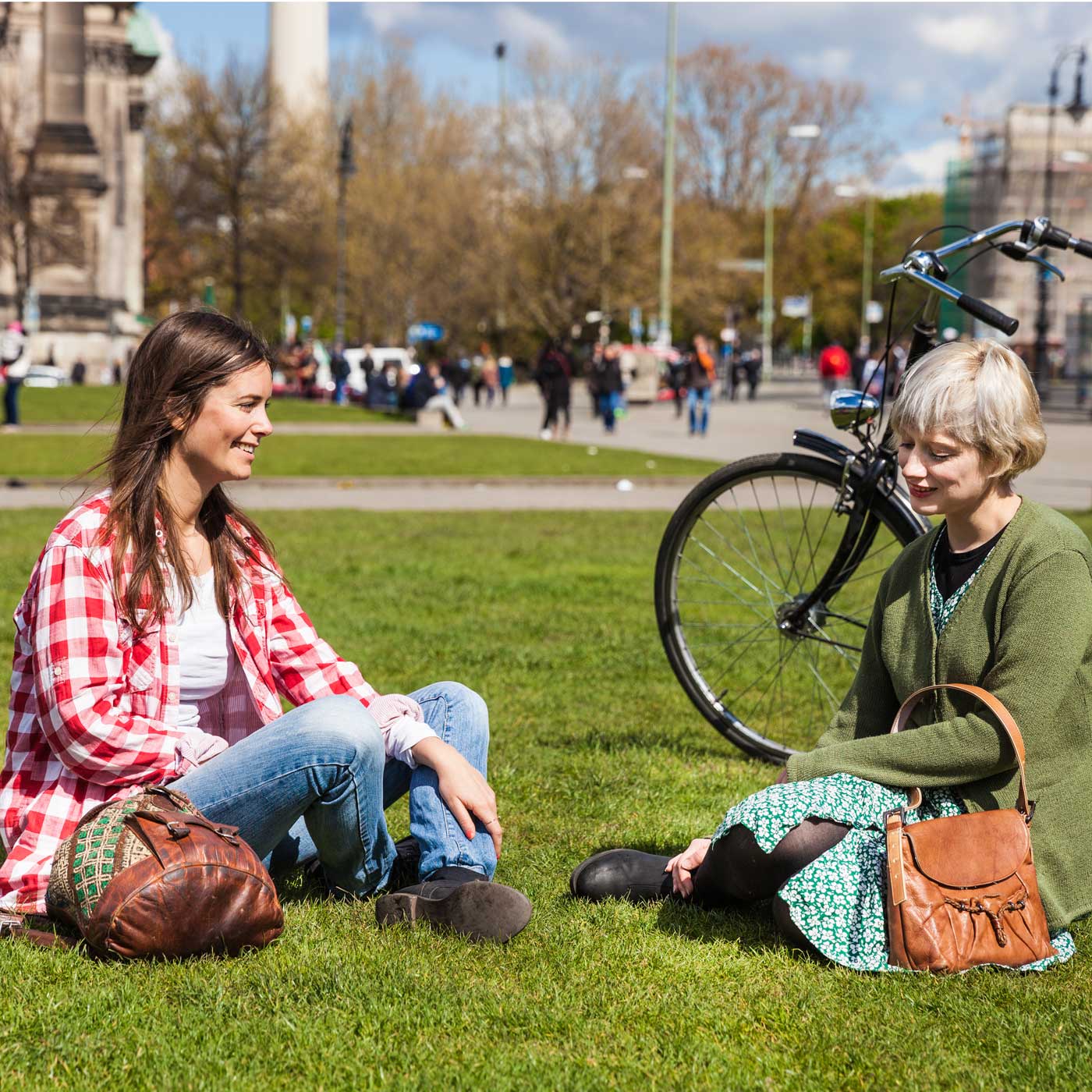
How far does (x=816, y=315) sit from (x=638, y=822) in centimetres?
8295

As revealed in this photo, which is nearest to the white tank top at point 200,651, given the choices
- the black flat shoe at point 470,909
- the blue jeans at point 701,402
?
the black flat shoe at point 470,909

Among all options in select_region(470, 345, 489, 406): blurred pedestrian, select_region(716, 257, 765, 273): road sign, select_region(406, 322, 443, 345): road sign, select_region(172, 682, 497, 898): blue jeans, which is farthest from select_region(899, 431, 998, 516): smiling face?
select_region(406, 322, 443, 345): road sign

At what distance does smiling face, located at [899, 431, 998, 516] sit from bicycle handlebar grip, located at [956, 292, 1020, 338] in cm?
77

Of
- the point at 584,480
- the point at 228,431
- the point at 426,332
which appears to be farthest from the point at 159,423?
the point at 426,332

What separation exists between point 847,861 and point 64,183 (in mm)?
51673

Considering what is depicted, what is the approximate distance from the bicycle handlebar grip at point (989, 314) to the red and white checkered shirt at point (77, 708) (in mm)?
2076

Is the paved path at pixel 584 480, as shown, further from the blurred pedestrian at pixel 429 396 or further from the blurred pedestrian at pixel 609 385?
the blurred pedestrian at pixel 429 396

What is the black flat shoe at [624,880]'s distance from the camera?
3951mm

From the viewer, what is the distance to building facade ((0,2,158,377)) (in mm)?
50406

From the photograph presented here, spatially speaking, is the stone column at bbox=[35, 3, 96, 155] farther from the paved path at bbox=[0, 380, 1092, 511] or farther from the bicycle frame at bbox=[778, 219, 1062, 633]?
the bicycle frame at bbox=[778, 219, 1062, 633]

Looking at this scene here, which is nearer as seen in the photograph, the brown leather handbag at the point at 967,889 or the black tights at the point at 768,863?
the brown leather handbag at the point at 967,889

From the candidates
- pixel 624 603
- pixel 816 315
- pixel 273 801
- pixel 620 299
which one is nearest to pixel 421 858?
pixel 273 801

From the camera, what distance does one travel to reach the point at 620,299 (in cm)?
5641

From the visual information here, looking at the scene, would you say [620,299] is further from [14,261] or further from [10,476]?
[10,476]
